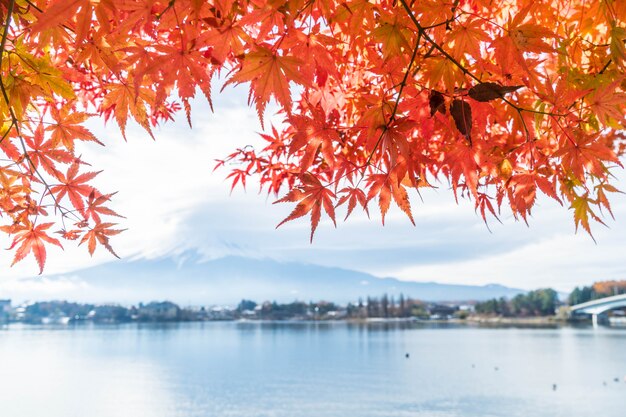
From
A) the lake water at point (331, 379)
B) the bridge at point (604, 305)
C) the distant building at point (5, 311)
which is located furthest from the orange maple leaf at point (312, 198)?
the distant building at point (5, 311)

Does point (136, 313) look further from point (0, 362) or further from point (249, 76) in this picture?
point (249, 76)

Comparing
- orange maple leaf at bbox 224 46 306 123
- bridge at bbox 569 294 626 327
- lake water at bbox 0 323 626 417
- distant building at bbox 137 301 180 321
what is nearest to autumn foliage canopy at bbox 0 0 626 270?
orange maple leaf at bbox 224 46 306 123

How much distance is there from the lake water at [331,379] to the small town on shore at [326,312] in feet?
99.0

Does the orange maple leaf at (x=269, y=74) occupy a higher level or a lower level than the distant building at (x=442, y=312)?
higher

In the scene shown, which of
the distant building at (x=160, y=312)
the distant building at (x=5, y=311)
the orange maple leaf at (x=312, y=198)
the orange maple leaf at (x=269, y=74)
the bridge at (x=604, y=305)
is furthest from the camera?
the distant building at (x=5, y=311)

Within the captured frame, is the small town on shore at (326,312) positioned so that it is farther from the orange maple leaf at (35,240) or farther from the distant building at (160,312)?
the orange maple leaf at (35,240)

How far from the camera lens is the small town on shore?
11669 centimetres

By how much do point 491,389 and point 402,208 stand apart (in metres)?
48.2

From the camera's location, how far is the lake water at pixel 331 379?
4028 centimetres

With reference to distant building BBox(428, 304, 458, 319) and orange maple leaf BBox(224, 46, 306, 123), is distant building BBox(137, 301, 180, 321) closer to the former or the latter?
distant building BBox(428, 304, 458, 319)

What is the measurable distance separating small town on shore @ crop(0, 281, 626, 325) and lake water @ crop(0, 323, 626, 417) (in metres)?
30.2

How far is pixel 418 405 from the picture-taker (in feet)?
131

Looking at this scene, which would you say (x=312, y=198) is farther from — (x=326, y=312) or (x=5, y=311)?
(x=5, y=311)

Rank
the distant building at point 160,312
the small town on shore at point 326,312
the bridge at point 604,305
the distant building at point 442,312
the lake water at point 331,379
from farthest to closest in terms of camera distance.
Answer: the distant building at point 160,312, the distant building at point 442,312, the small town on shore at point 326,312, the bridge at point 604,305, the lake water at point 331,379
